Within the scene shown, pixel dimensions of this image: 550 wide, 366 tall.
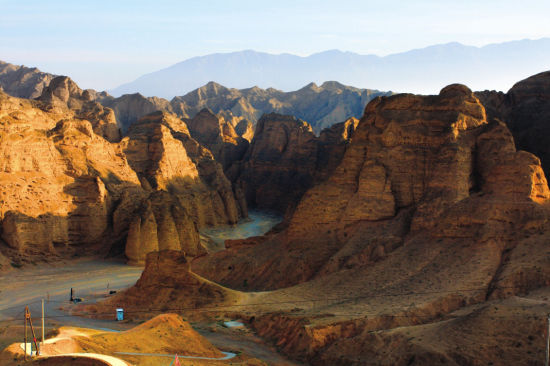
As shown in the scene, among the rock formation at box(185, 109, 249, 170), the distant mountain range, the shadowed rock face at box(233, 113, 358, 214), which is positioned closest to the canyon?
the shadowed rock face at box(233, 113, 358, 214)

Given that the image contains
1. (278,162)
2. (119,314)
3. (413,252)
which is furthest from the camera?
(278,162)

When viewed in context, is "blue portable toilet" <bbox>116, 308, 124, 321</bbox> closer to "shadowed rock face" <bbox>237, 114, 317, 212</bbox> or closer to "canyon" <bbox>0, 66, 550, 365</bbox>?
"canyon" <bbox>0, 66, 550, 365</bbox>

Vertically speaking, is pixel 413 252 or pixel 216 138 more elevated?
pixel 216 138

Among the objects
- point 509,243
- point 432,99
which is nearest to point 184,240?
point 432,99

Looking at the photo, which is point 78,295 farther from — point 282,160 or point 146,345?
point 282,160

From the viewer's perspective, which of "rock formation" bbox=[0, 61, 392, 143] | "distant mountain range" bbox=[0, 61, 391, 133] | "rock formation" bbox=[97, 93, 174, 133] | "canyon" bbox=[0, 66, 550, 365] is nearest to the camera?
"canyon" bbox=[0, 66, 550, 365]

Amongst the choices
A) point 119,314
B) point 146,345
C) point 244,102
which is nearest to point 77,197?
point 119,314

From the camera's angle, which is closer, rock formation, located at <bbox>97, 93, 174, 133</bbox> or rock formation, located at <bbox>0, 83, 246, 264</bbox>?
rock formation, located at <bbox>0, 83, 246, 264</bbox>
